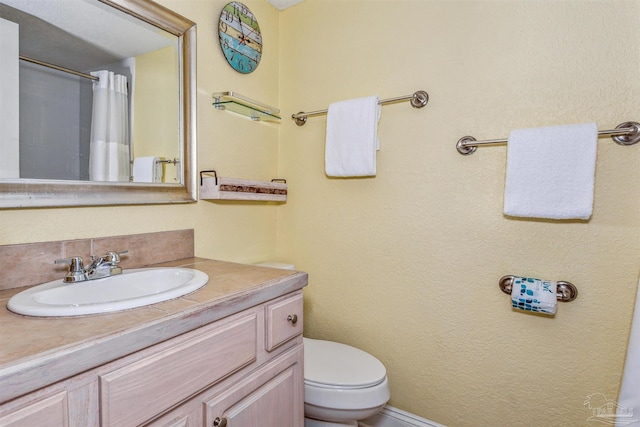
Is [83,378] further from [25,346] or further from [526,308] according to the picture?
[526,308]

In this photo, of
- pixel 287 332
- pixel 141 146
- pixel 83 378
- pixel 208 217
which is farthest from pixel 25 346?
pixel 208 217

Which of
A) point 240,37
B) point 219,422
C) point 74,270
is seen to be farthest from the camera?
point 240,37

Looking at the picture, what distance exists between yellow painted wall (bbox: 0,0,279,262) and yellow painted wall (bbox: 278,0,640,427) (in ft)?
0.41

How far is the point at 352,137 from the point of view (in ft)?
5.22

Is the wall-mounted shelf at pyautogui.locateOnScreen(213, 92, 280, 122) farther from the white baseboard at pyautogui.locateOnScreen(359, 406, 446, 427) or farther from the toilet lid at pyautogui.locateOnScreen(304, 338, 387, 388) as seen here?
the white baseboard at pyautogui.locateOnScreen(359, 406, 446, 427)

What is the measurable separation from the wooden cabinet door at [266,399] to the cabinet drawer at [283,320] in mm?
63

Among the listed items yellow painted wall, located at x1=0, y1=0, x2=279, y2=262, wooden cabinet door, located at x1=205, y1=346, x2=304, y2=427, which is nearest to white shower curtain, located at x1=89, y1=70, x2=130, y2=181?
yellow painted wall, located at x1=0, y1=0, x2=279, y2=262

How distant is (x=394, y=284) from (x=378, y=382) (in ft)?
1.45

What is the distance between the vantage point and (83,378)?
1.97 ft

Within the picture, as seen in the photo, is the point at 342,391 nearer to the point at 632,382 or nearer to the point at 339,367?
the point at 339,367

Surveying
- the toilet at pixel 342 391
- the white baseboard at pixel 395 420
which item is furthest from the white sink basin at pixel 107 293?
the white baseboard at pixel 395 420

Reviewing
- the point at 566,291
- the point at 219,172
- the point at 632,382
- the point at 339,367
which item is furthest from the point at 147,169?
the point at 632,382

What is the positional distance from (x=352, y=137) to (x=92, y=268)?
114cm

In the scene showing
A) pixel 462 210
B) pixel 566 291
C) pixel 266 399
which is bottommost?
pixel 266 399
